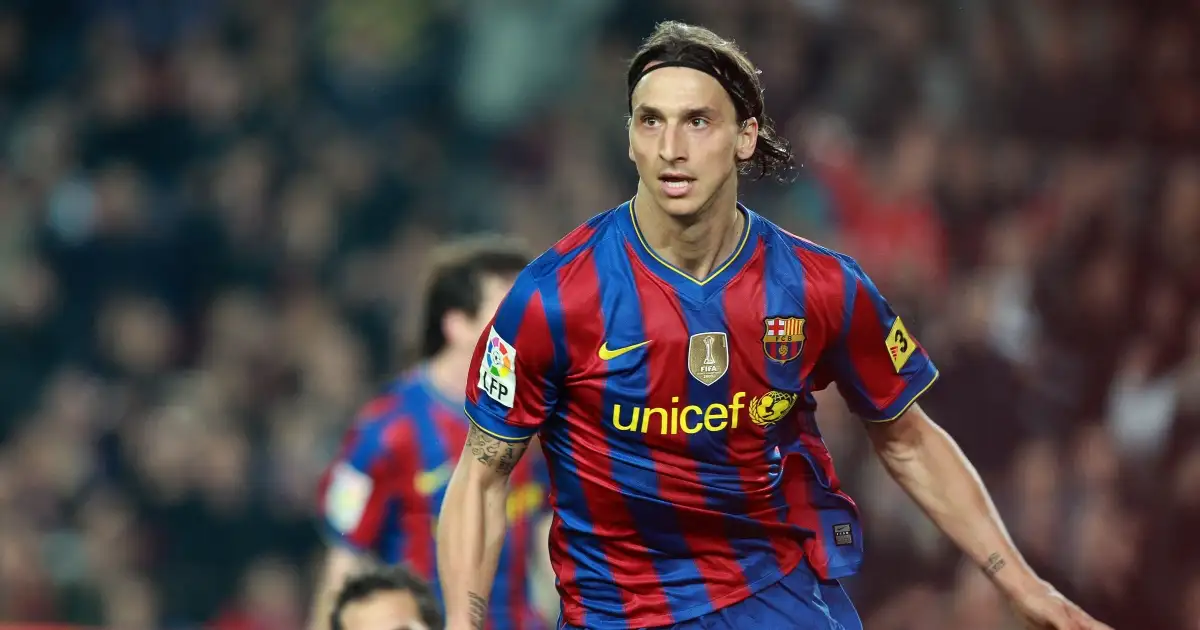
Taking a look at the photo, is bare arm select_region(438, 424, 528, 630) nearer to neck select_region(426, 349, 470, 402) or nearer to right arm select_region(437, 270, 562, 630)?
right arm select_region(437, 270, 562, 630)

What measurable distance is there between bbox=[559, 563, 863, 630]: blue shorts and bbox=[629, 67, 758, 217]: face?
0.66m

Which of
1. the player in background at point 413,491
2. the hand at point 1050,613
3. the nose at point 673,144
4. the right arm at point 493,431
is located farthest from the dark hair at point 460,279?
the hand at point 1050,613

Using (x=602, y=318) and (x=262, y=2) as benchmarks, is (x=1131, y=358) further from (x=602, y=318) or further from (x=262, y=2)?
(x=262, y=2)

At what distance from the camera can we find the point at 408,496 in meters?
3.98

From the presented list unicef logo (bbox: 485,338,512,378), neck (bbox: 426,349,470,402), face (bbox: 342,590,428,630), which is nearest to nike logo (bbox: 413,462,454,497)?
neck (bbox: 426,349,470,402)

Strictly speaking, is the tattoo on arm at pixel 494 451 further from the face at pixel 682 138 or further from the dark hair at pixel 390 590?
the dark hair at pixel 390 590

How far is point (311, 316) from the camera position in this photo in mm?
6867

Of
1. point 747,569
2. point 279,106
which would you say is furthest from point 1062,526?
point 279,106

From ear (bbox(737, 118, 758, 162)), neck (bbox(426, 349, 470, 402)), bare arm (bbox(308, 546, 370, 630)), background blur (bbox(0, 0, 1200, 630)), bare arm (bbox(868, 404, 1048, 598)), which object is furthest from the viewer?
background blur (bbox(0, 0, 1200, 630))

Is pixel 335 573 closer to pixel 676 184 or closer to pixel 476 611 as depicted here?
pixel 476 611

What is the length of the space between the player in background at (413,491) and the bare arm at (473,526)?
4.29ft

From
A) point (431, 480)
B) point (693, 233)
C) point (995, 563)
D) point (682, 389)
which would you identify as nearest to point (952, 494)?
point (995, 563)

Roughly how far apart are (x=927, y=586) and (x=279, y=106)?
152 inches

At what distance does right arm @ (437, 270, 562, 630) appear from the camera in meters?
2.48
